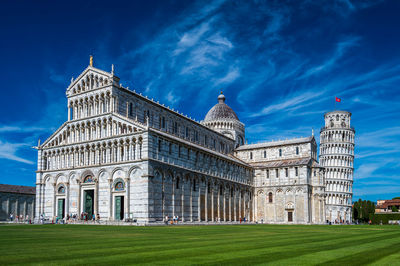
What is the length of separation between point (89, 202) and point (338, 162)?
81.9m

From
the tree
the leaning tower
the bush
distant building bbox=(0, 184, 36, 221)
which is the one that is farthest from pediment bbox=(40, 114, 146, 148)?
the tree

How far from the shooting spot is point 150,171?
51.8 meters

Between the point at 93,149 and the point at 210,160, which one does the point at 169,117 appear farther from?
the point at 93,149

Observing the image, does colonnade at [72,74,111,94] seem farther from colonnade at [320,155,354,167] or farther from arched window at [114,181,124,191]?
colonnade at [320,155,354,167]

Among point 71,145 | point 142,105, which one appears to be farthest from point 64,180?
point 142,105

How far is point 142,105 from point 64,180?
17.1 metres

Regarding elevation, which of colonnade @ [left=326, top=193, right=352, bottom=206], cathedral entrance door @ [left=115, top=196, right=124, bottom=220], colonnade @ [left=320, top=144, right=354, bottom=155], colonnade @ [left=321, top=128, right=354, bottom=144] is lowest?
colonnade @ [left=326, top=193, right=352, bottom=206]

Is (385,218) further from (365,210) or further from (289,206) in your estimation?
(289,206)

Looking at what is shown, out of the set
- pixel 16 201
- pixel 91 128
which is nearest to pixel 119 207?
pixel 91 128

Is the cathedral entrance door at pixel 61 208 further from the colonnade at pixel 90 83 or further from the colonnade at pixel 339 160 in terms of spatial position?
the colonnade at pixel 339 160

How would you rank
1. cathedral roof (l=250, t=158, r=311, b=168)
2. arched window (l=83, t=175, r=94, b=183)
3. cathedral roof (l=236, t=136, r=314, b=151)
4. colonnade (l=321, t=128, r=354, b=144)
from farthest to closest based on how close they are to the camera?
colonnade (l=321, t=128, r=354, b=144)
cathedral roof (l=236, t=136, r=314, b=151)
cathedral roof (l=250, t=158, r=311, b=168)
arched window (l=83, t=175, r=94, b=183)

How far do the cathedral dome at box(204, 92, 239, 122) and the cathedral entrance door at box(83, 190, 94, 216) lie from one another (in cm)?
4358

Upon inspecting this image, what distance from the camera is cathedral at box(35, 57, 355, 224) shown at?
53.7 m

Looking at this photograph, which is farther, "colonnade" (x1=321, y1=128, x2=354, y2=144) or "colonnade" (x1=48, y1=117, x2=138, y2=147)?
"colonnade" (x1=321, y1=128, x2=354, y2=144)
